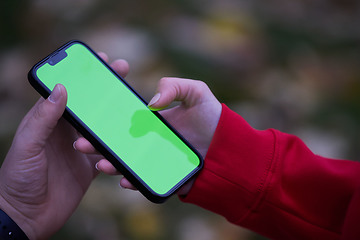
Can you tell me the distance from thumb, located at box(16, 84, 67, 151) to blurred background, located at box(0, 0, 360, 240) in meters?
0.50

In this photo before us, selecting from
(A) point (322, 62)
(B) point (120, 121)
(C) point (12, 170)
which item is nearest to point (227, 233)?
(B) point (120, 121)

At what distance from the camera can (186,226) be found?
1.31 metres

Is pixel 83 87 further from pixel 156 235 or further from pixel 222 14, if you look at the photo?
pixel 222 14

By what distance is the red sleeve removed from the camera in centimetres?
89

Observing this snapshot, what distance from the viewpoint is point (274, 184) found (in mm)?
891

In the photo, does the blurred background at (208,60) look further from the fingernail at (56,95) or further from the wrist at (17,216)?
the fingernail at (56,95)

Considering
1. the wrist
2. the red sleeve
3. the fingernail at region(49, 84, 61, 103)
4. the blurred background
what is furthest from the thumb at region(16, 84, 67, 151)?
the blurred background

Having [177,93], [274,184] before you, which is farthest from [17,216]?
[274,184]

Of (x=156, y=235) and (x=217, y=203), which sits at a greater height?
(x=217, y=203)

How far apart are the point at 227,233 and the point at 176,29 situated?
83 cm

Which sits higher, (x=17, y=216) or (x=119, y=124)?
(x=119, y=124)

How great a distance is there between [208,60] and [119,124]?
75 cm

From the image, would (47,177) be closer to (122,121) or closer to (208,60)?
(122,121)

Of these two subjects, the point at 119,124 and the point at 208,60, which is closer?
the point at 119,124
